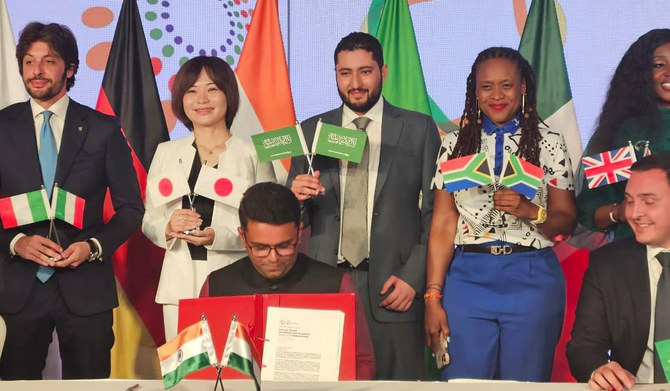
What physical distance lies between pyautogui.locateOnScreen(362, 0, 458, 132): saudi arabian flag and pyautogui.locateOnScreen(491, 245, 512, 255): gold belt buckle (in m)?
1.09

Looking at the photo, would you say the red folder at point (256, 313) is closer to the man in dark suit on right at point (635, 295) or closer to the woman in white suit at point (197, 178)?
the man in dark suit on right at point (635, 295)

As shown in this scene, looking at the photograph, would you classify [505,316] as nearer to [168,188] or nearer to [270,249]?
[270,249]

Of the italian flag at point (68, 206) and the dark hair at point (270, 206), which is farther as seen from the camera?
the italian flag at point (68, 206)

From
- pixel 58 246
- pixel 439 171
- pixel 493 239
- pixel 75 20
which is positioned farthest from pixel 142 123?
pixel 493 239

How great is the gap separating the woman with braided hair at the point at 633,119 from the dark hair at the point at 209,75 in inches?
67.2

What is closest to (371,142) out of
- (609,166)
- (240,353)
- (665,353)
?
(609,166)

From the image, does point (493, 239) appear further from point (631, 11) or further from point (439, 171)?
point (631, 11)

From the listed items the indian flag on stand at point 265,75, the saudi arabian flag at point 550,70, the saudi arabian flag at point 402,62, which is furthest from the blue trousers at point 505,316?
the indian flag on stand at point 265,75

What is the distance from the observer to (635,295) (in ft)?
11.9

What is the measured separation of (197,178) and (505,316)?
1.53 m

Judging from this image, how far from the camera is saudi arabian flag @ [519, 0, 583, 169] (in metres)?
5.08

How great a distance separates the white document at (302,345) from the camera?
3061 mm

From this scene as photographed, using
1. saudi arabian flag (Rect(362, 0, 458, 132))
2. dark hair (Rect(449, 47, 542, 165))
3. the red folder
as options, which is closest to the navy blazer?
the red folder

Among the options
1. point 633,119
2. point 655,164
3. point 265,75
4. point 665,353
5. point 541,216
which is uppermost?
point 265,75
